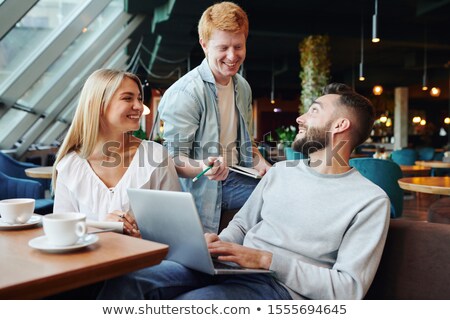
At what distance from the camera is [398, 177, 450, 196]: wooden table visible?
3105 millimetres

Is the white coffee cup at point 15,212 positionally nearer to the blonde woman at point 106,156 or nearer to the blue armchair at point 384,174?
the blonde woman at point 106,156

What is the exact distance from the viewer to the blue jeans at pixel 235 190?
7.73 ft

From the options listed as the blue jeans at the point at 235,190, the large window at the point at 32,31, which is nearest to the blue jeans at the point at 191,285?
the blue jeans at the point at 235,190

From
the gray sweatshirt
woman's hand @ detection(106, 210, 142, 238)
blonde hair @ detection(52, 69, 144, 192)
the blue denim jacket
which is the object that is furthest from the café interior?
blonde hair @ detection(52, 69, 144, 192)

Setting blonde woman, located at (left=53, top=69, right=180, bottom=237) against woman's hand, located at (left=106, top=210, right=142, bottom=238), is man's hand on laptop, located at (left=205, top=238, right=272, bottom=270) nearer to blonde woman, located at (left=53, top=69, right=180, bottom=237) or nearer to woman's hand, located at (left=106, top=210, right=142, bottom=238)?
woman's hand, located at (left=106, top=210, right=142, bottom=238)

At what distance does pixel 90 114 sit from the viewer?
1.93 m

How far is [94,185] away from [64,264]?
2.88 feet

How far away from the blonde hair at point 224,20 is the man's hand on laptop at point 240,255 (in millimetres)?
1202

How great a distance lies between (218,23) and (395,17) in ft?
24.3

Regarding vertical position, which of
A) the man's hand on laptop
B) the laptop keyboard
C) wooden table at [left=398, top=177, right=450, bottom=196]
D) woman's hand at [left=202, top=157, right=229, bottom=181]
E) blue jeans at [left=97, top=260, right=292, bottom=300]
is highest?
woman's hand at [left=202, top=157, right=229, bottom=181]

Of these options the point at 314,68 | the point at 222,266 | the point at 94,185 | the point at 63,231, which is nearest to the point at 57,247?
the point at 63,231

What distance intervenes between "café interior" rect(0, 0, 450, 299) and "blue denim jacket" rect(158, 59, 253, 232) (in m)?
0.39

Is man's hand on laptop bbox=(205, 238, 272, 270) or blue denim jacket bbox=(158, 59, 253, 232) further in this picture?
blue denim jacket bbox=(158, 59, 253, 232)
